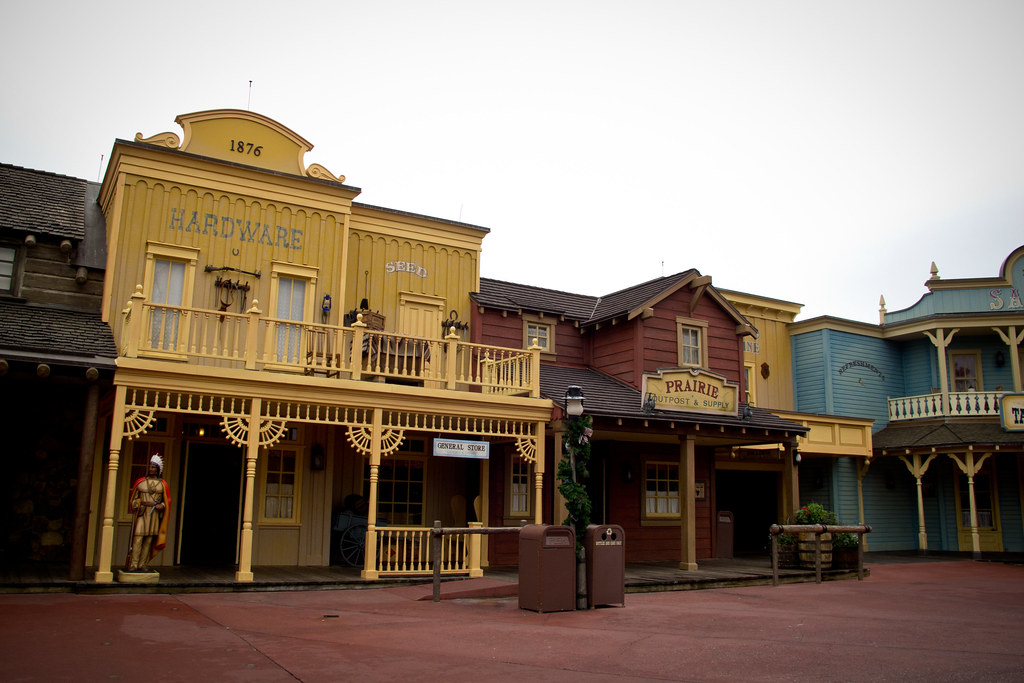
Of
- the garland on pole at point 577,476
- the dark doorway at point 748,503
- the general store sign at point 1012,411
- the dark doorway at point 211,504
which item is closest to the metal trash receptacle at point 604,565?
the garland on pole at point 577,476

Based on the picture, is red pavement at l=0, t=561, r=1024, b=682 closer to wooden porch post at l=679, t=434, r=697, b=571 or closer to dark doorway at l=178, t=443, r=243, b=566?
wooden porch post at l=679, t=434, r=697, b=571

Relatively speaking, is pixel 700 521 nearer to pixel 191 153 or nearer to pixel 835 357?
pixel 835 357

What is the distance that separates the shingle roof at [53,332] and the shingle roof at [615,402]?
7525mm

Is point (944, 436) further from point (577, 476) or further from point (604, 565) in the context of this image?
point (604, 565)

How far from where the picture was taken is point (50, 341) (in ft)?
38.8

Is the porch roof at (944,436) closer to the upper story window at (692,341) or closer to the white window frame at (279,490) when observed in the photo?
the upper story window at (692,341)

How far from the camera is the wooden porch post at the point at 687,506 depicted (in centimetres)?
1616

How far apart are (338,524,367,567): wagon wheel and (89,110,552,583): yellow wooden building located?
39 millimetres

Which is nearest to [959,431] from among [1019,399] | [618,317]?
[1019,399]

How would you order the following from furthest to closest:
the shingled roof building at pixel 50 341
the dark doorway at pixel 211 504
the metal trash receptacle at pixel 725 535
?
the metal trash receptacle at pixel 725 535 < the dark doorway at pixel 211 504 < the shingled roof building at pixel 50 341

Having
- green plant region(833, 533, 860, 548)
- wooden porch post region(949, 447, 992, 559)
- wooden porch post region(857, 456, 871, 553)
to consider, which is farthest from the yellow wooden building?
wooden porch post region(949, 447, 992, 559)

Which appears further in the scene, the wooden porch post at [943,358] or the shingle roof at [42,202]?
the wooden porch post at [943,358]

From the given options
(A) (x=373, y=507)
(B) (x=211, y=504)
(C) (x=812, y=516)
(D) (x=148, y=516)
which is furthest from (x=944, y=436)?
(D) (x=148, y=516)

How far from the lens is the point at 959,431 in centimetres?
2238
